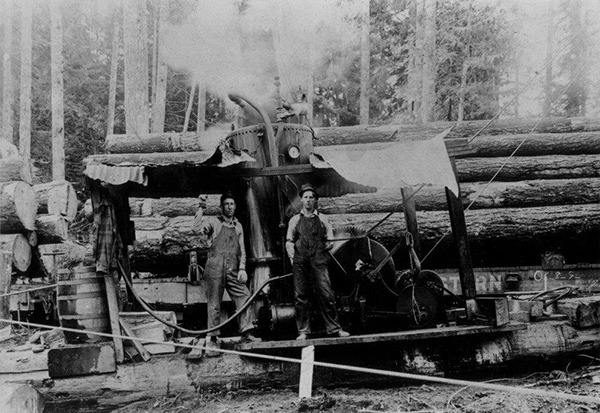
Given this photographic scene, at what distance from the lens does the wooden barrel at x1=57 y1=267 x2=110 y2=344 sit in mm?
6070

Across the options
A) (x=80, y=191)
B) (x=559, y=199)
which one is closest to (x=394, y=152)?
(x=559, y=199)

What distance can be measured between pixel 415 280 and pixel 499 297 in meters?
1.05

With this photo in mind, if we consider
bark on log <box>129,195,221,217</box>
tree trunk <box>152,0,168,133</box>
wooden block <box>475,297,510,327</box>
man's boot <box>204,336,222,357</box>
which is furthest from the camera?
tree trunk <box>152,0,168,133</box>

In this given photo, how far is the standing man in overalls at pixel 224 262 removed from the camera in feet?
21.7

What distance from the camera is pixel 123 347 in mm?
6152

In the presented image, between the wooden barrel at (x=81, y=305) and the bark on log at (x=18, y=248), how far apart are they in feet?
11.2

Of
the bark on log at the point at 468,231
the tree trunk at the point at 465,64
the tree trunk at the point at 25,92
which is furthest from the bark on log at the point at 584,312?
the tree trunk at the point at 25,92

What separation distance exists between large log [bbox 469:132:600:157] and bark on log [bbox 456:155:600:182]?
400 mm

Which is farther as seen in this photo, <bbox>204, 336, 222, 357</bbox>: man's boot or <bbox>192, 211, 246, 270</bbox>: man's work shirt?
<bbox>192, 211, 246, 270</bbox>: man's work shirt

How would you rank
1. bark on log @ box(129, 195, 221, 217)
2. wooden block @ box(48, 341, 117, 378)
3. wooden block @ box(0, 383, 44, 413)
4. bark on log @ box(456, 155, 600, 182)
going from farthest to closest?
bark on log @ box(456, 155, 600, 182) → bark on log @ box(129, 195, 221, 217) → wooden block @ box(48, 341, 117, 378) → wooden block @ box(0, 383, 44, 413)

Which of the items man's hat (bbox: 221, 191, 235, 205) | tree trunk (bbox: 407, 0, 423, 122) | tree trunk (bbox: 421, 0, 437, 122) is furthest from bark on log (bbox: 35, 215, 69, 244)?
tree trunk (bbox: 407, 0, 423, 122)

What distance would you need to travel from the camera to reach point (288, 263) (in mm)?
6934

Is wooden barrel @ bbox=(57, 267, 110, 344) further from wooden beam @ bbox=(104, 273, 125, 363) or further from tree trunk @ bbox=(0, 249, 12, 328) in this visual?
tree trunk @ bbox=(0, 249, 12, 328)

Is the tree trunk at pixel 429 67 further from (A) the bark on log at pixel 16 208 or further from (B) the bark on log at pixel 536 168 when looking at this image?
(A) the bark on log at pixel 16 208
